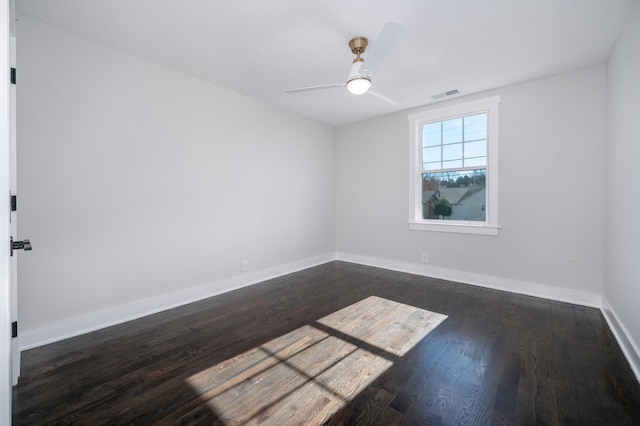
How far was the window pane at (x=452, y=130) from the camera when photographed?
13.4 ft

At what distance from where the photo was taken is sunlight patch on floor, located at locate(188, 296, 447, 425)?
5.33 feet

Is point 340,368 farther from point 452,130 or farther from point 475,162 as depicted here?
point 452,130

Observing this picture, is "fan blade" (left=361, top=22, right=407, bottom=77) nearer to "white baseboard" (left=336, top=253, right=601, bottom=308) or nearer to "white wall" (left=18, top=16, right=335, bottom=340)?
"white wall" (left=18, top=16, right=335, bottom=340)

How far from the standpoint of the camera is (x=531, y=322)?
9.00ft

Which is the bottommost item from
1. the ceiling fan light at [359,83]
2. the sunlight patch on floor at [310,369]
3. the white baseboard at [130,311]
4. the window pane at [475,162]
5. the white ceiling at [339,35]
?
the sunlight patch on floor at [310,369]

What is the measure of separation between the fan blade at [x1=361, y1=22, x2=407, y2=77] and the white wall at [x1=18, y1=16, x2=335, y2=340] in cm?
213

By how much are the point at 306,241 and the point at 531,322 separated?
3250mm

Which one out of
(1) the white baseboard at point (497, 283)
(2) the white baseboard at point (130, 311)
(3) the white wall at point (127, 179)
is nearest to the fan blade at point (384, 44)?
(3) the white wall at point (127, 179)

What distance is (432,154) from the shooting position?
4352 mm

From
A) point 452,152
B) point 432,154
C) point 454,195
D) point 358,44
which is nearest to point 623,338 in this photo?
point 454,195

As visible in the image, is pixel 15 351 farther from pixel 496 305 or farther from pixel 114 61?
pixel 496 305

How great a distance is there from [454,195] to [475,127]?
990 millimetres

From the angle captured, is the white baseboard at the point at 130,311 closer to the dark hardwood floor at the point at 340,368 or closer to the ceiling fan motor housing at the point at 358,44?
the dark hardwood floor at the point at 340,368

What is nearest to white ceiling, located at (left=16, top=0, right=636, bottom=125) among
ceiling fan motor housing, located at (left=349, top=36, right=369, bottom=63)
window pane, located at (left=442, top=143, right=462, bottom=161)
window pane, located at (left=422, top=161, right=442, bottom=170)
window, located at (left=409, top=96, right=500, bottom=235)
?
ceiling fan motor housing, located at (left=349, top=36, right=369, bottom=63)
